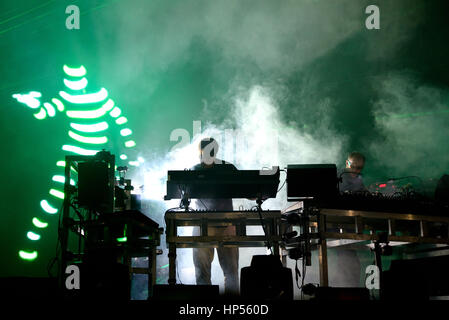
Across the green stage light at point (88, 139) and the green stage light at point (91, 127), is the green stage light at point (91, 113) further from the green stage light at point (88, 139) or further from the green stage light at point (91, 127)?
the green stage light at point (88, 139)

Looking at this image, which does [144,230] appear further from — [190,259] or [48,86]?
[48,86]

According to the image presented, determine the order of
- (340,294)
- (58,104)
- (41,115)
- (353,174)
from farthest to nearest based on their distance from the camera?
(58,104) → (41,115) → (353,174) → (340,294)

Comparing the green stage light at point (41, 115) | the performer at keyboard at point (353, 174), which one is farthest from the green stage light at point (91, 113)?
the performer at keyboard at point (353, 174)

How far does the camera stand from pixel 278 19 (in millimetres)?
6645

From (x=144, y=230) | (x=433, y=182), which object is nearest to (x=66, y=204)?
(x=144, y=230)

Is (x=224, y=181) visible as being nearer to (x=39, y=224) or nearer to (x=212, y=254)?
(x=212, y=254)

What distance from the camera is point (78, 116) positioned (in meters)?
6.13

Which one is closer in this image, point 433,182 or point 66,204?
point 66,204

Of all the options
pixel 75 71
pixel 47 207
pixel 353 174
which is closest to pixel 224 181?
pixel 353 174

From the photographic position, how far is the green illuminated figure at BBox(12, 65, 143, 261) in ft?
18.8

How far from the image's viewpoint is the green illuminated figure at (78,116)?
226 inches

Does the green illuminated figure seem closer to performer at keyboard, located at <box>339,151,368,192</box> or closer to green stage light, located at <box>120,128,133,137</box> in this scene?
green stage light, located at <box>120,128,133,137</box>

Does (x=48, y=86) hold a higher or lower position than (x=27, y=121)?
higher

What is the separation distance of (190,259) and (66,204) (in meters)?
2.49
